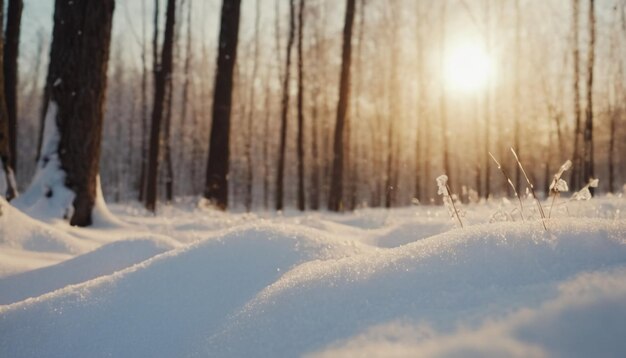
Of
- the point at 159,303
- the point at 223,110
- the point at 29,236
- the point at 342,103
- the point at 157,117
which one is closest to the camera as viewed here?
the point at 159,303

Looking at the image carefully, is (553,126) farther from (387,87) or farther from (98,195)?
(98,195)

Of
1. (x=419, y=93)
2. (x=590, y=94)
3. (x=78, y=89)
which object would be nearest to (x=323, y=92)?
(x=419, y=93)

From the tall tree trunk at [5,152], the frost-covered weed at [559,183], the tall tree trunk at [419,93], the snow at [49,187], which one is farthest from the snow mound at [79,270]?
the tall tree trunk at [419,93]

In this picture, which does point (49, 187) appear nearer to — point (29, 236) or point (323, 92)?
point (29, 236)

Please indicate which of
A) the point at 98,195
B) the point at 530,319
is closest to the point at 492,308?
the point at 530,319

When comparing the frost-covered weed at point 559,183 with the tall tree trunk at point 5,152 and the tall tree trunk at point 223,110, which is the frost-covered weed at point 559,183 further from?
the tall tree trunk at point 223,110

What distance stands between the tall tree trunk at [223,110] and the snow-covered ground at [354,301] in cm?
679

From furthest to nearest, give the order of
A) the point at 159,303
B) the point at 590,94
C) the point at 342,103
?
the point at 590,94 < the point at 342,103 < the point at 159,303

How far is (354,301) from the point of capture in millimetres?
1342

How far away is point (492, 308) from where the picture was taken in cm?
112

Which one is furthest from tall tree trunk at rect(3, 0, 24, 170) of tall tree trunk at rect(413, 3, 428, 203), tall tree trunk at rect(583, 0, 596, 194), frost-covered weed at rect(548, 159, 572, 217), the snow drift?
tall tree trunk at rect(583, 0, 596, 194)

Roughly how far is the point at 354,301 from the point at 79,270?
6.57ft

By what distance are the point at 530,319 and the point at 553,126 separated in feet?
125

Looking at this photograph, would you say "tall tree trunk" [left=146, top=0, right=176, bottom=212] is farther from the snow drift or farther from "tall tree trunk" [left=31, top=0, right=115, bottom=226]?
the snow drift
